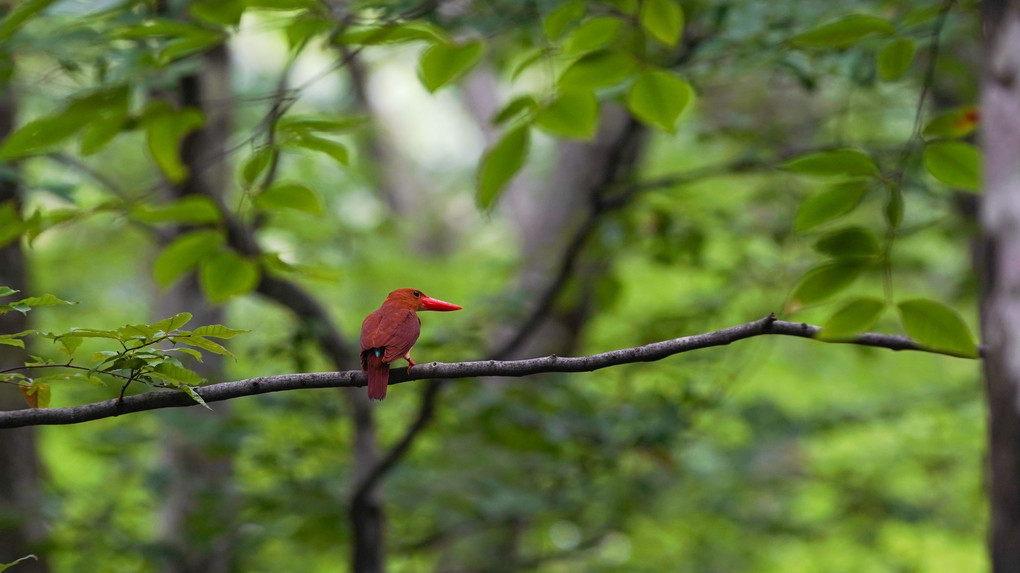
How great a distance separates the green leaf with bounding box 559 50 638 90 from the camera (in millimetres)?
2012

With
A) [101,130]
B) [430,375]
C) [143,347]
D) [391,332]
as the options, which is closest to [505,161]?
[391,332]

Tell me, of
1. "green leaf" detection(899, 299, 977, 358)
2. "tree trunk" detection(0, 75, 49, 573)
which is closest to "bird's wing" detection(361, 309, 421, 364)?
"green leaf" detection(899, 299, 977, 358)

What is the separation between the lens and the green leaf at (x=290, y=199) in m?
2.14

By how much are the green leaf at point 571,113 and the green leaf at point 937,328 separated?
2.79 ft

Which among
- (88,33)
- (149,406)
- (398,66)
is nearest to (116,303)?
(398,66)

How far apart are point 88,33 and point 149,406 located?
198 cm

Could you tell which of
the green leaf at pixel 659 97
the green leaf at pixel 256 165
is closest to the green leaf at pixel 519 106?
the green leaf at pixel 659 97

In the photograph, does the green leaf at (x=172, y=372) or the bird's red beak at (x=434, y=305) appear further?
the bird's red beak at (x=434, y=305)

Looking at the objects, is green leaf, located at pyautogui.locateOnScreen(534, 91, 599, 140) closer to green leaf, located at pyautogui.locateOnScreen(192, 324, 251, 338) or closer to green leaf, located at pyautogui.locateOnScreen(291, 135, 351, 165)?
green leaf, located at pyautogui.locateOnScreen(291, 135, 351, 165)

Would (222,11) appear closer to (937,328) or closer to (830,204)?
(830,204)

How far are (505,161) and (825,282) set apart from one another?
78 centimetres

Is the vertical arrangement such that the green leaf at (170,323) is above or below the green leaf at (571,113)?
above

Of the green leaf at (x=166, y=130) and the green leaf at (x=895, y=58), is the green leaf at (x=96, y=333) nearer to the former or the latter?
the green leaf at (x=166, y=130)

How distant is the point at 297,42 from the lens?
2.05m
